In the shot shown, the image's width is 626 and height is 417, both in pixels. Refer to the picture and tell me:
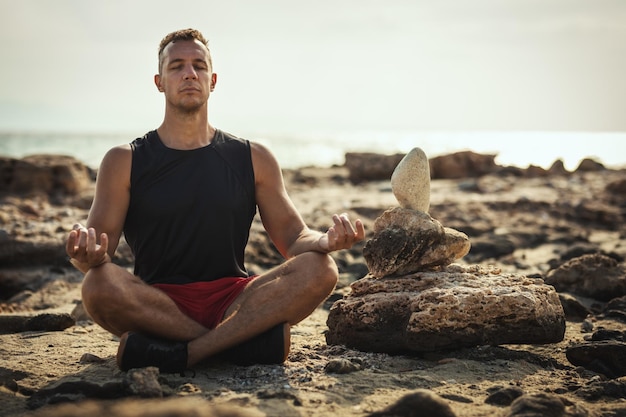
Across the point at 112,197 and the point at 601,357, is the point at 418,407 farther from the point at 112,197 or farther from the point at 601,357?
the point at 112,197

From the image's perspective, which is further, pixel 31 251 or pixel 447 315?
pixel 31 251

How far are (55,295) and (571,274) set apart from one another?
5379mm

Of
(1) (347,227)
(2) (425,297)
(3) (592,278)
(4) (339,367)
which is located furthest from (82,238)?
(3) (592,278)

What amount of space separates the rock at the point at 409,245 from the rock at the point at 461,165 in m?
11.9

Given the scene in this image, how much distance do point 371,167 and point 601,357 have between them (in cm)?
1226

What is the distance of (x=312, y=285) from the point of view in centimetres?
436

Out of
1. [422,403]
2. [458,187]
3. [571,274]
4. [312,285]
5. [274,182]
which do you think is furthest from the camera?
[458,187]

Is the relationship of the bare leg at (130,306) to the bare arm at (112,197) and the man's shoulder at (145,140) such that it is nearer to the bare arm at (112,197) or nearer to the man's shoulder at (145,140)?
the bare arm at (112,197)

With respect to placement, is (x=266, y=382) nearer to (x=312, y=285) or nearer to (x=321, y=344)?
(x=312, y=285)

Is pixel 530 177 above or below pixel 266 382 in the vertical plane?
above

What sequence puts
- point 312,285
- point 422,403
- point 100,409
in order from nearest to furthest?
point 100,409
point 422,403
point 312,285

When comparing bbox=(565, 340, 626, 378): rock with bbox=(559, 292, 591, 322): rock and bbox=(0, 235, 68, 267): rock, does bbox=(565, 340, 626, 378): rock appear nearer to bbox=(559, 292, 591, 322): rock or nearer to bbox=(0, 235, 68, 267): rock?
bbox=(559, 292, 591, 322): rock

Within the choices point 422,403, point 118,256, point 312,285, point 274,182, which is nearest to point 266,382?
point 312,285

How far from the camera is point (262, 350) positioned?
4.27m
